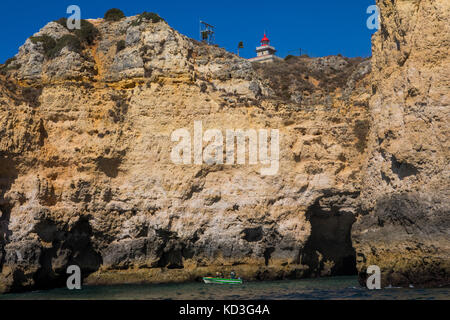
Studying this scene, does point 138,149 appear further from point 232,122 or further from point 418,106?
point 418,106

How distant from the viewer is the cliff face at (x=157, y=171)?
31469 millimetres

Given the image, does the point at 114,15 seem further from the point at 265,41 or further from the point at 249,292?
the point at 265,41

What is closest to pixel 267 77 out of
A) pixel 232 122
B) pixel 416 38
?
pixel 232 122

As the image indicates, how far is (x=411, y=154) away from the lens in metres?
26.8

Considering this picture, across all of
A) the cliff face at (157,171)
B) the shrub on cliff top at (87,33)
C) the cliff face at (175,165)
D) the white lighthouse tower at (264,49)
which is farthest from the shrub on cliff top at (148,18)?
the white lighthouse tower at (264,49)

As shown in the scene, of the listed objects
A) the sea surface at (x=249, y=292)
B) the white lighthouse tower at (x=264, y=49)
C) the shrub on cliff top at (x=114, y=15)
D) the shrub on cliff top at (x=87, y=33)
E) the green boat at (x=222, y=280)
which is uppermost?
the white lighthouse tower at (x=264, y=49)

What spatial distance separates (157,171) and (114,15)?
12988 mm

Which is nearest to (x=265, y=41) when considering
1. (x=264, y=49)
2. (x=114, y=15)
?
(x=264, y=49)

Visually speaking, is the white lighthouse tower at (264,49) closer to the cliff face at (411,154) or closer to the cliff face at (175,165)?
the cliff face at (175,165)

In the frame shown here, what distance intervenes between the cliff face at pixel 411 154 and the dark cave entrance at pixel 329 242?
3.85 m

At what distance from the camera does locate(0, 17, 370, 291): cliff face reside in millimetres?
31469

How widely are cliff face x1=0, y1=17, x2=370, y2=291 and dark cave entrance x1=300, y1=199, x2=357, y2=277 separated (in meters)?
0.12

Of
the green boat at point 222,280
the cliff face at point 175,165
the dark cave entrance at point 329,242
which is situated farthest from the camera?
the dark cave entrance at point 329,242

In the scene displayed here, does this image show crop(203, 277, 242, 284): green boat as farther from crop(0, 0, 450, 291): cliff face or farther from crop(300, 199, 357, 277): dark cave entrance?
crop(300, 199, 357, 277): dark cave entrance
